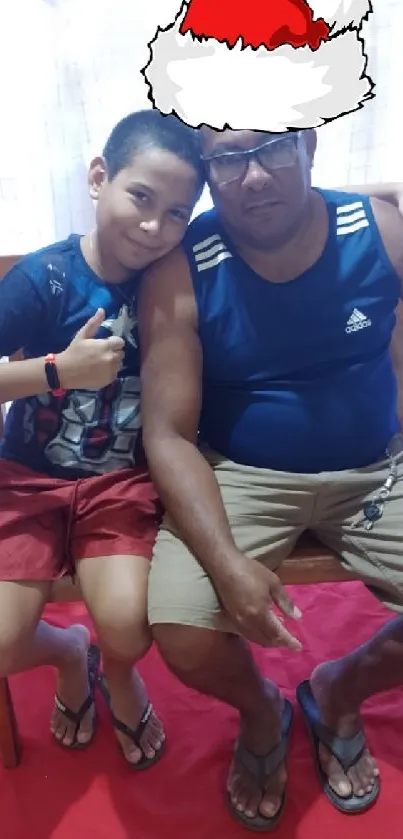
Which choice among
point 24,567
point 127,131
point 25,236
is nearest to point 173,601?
point 24,567

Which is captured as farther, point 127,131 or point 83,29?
point 83,29

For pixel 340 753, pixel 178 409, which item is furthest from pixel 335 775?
pixel 178 409

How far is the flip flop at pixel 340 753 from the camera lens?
1.12 meters

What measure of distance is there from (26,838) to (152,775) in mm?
201

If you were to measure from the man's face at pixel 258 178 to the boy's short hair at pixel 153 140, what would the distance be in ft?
0.06

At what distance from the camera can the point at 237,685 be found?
108 cm

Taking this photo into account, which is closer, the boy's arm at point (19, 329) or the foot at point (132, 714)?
the boy's arm at point (19, 329)

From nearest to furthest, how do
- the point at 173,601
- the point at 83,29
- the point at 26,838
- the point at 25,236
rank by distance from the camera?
the point at 173,601 → the point at 26,838 → the point at 83,29 → the point at 25,236

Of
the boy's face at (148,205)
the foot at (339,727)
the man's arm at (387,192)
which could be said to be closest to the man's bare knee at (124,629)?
the foot at (339,727)

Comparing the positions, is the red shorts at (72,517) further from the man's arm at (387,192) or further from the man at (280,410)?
the man's arm at (387,192)

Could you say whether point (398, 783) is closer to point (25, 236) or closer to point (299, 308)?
point (299, 308)

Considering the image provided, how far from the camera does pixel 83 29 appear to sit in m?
1.35

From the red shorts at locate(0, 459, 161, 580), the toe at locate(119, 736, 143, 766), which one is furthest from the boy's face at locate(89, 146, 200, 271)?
the toe at locate(119, 736, 143, 766)

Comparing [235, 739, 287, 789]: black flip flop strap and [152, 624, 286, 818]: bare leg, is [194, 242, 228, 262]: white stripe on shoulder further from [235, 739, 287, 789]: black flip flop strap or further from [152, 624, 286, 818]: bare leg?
[235, 739, 287, 789]: black flip flop strap
